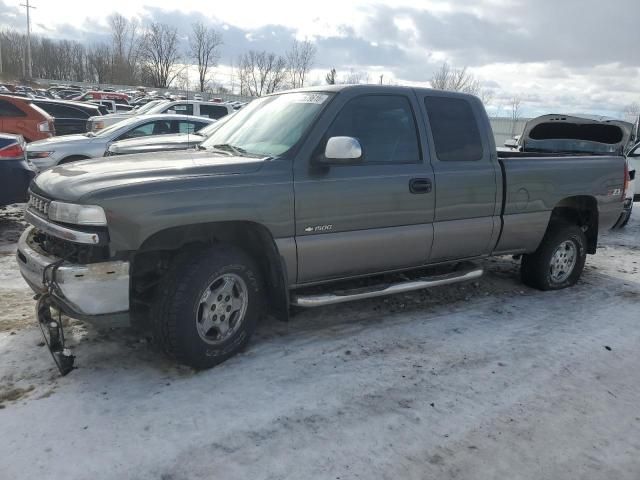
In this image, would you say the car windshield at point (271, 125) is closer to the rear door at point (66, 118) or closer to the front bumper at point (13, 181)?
the front bumper at point (13, 181)

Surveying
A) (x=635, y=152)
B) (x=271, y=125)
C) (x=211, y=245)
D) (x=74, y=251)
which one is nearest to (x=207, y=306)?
(x=211, y=245)

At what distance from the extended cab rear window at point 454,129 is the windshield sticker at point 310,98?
3.23 ft

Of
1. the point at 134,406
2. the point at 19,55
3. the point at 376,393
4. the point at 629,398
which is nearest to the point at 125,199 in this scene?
the point at 134,406

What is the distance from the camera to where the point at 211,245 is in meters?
3.76

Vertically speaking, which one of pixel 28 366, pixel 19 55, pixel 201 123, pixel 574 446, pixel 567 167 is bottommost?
pixel 574 446

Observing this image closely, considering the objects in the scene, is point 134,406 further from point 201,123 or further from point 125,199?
point 201,123

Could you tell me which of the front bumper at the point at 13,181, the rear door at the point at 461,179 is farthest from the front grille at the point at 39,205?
the front bumper at the point at 13,181

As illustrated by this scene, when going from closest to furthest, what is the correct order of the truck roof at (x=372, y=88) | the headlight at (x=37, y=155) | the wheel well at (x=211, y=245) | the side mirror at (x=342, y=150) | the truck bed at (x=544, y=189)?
the wheel well at (x=211, y=245) < the side mirror at (x=342, y=150) < the truck roof at (x=372, y=88) < the truck bed at (x=544, y=189) < the headlight at (x=37, y=155)

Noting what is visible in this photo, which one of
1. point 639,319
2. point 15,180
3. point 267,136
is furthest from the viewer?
point 15,180

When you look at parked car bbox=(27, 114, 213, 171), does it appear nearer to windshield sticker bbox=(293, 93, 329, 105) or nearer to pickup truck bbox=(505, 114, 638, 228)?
windshield sticker bbox=(293, 93, 329, 105)

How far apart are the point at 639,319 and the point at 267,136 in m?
3.86

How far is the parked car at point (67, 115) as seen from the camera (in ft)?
51.9

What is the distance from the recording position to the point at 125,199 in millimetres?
3277

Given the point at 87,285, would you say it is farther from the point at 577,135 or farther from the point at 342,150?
the point at 577,135
